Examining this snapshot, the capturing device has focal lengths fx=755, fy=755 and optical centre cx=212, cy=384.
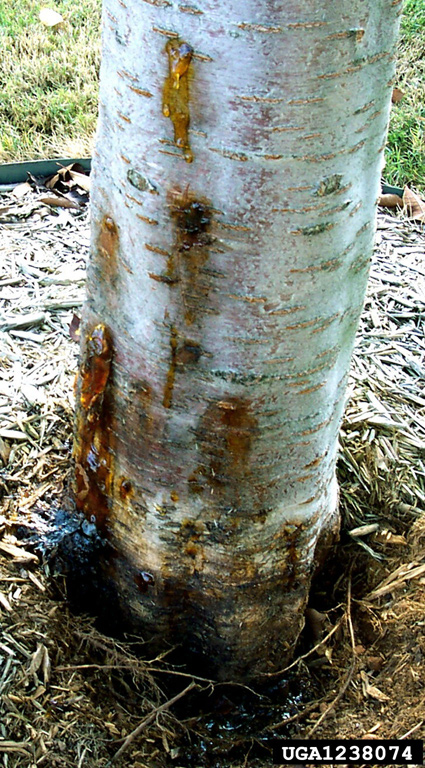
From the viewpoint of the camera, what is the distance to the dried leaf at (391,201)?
3.62 metres

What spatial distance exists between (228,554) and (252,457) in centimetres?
29

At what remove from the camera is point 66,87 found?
183 inches

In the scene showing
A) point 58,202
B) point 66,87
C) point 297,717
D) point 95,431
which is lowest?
point 297,717

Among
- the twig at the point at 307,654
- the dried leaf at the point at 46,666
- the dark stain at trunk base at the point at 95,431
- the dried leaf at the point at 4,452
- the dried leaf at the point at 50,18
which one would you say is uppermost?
the dried leaf at the point at 50,18

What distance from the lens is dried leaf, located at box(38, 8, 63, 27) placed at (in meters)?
5.11

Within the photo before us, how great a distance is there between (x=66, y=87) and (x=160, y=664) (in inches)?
149

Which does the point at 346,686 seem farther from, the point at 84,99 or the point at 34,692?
the point at 84,99

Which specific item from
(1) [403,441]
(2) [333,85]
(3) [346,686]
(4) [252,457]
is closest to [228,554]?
(4) [252,457]

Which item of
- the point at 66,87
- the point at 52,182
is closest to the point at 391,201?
the point at 52,182

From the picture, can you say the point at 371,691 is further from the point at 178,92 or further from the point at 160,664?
the point at 178,92

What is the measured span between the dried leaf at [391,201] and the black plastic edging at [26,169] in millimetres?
1529

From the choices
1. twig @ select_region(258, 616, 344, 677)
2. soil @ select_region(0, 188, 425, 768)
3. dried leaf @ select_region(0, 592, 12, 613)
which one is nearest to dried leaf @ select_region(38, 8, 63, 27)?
soil @ select_region(0, 188, 425, 768)

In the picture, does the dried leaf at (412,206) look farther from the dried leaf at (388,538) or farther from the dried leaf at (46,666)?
the dried leaf at (46,666)

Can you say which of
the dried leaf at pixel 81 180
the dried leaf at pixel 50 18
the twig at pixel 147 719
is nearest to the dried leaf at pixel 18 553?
the twig at pixel 147 719
